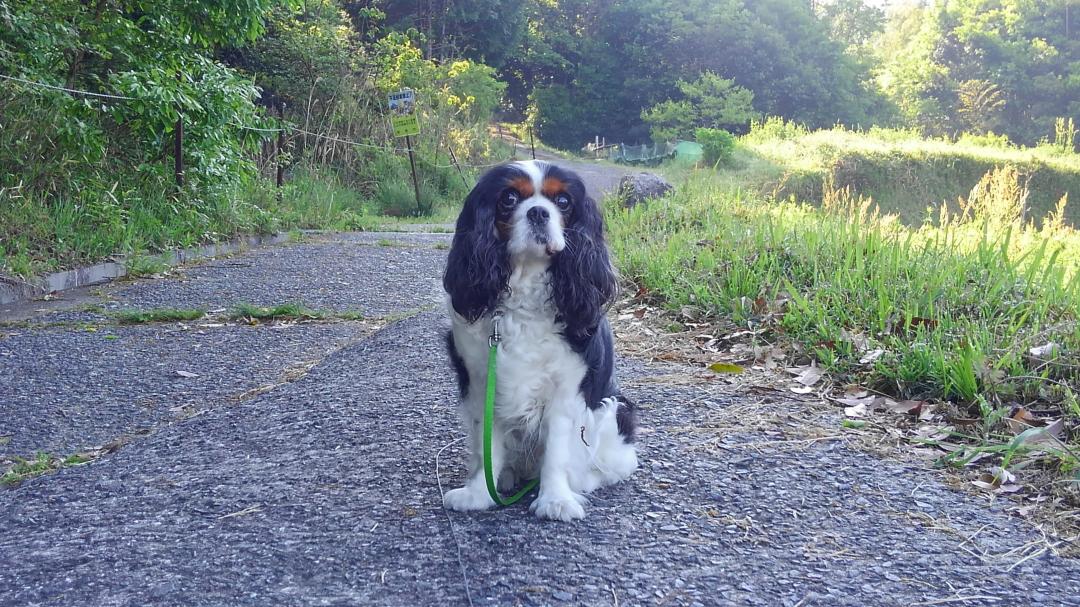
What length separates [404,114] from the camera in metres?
15.2

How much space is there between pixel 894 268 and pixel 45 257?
19.2 feet

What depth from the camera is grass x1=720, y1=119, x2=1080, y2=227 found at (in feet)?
74.5

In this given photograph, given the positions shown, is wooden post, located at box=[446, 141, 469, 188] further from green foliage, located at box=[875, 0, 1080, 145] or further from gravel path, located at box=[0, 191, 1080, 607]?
green foliage, located at box=[875, 0, 1080, 145]

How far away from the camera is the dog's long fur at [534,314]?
245 cm

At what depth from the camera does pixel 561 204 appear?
2514mm

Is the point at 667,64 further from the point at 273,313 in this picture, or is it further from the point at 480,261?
the point at 480,261

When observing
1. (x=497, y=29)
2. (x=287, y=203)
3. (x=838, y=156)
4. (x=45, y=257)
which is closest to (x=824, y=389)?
(x=45, y=257)

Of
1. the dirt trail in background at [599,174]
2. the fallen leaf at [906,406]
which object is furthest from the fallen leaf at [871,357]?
the dirt trail in background at [599,174]

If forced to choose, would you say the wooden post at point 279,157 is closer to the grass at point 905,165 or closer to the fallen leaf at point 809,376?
the fallen leaf at point 809,376

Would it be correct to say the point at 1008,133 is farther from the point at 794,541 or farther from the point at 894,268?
the point at 794,541

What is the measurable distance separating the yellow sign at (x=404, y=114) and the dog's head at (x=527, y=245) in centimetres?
1215

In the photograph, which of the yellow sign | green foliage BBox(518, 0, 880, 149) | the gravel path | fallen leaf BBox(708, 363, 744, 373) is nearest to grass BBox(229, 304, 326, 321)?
the gravel path

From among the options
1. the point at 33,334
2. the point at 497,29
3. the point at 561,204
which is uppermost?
the point at 497,29

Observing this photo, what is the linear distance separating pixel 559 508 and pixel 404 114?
44.4 ft
